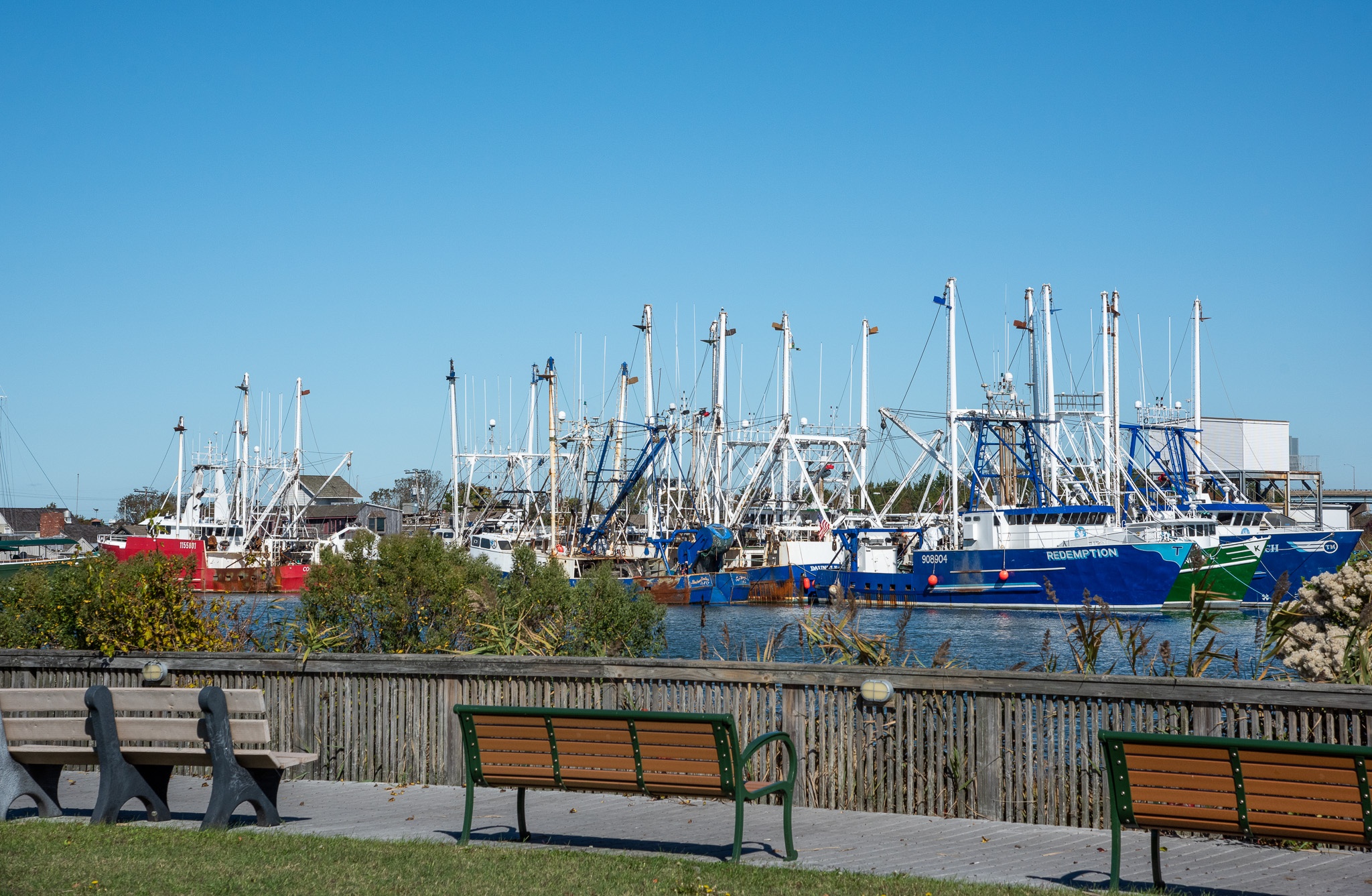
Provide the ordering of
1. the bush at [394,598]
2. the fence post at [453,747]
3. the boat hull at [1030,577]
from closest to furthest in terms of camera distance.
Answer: the fence post at [453,747]
the bush at [394,598]
the boat hull at [1030,577]

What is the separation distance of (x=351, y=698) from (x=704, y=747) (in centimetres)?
389

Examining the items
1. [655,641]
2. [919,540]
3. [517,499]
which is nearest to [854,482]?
[919,540]

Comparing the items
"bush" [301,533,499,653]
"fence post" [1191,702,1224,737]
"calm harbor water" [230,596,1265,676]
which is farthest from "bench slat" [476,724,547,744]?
"calm harbor water" [230,596,1265,676]

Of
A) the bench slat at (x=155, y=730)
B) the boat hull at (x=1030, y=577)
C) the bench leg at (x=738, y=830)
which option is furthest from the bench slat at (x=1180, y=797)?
the boat hull at (x=1030, y=577)

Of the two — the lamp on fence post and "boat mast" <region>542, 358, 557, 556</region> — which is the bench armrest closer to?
the lamp on fence post

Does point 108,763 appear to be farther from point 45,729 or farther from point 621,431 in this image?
point 621,431

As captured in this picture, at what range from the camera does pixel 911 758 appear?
851 cm

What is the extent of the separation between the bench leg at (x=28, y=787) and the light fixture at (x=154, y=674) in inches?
58.6

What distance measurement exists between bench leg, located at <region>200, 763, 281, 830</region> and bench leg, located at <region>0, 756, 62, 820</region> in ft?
3.88

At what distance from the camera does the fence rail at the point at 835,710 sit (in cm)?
802

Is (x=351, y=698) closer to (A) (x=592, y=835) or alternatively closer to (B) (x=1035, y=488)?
(A) (x=592, y=835)

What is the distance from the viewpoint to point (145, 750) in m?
7.79

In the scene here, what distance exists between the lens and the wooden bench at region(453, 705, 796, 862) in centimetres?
684

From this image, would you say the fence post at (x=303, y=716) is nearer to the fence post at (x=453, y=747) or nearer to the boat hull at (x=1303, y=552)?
the fence post at (x=453, y=747)
